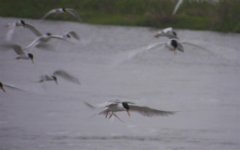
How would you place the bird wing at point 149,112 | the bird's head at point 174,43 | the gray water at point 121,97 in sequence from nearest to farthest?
the bird wing at point 149,112, the gray water at point 121,97, the bird's head at point 174,43

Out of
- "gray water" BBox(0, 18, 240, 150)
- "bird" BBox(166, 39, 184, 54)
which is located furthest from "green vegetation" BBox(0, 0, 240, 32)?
"bird" BBox(166, 39, 184, 54)

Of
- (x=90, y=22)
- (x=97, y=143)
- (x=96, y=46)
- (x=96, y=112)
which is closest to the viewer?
(x=97, y=143)

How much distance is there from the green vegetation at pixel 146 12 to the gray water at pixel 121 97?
5.35m

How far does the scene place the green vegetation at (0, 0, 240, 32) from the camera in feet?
115

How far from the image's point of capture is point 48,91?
19.4 metres

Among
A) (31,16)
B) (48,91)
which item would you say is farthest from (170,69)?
(31,16)

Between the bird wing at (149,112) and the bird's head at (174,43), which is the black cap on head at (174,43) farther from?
the bird wing at (149,112)

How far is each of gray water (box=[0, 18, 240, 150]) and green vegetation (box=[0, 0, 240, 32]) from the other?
5346 millimetres

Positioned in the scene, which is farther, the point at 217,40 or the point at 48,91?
the point at 217,40

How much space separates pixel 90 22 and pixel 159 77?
496 inches

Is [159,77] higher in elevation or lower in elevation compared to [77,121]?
lower

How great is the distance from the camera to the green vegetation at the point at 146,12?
1378 inches

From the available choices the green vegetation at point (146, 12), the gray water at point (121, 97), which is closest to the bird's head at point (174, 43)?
the gray water at point (121, 97)

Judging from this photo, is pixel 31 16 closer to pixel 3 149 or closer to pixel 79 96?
pixel 79 96
